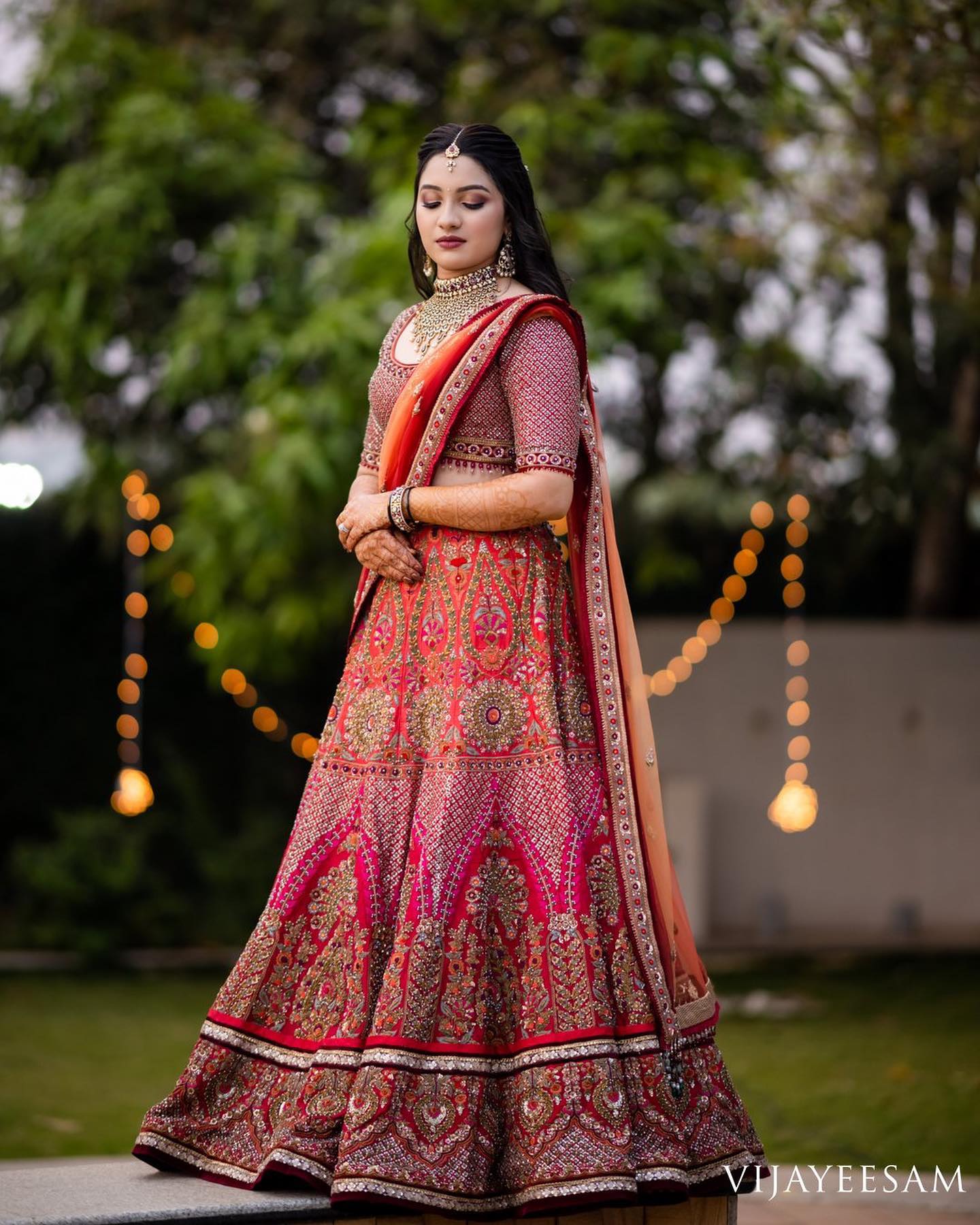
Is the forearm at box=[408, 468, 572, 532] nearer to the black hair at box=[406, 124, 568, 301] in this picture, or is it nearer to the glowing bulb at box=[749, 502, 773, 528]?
the black hair at box=[406, 124, 568, 301]

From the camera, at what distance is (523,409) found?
2619 mm

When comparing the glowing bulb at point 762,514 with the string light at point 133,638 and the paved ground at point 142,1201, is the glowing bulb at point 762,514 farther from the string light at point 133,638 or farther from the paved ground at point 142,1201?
the paved ground at point 142,1201

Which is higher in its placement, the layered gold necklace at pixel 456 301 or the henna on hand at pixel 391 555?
the layered gold necklace at pixel 456 301

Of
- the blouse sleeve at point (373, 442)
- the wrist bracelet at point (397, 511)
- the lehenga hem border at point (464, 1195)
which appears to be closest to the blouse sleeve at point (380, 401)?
the blouse sleeve at point (373, 442)

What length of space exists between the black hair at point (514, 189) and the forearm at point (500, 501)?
0.35 meters

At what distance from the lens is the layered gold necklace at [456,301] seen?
2.71m

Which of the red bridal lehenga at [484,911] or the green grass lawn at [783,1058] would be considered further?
the green grass lawn at [783,1058]

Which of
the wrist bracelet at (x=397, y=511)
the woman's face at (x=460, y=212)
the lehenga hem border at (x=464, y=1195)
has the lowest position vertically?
the lehenga hem border at (x=464, y=1195)

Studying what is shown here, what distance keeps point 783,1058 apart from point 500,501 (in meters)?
3.81

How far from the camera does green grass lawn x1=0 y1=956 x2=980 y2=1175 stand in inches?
183

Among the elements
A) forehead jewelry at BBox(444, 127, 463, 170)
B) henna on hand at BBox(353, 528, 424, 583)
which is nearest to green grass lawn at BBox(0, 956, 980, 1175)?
henna on hand at BBox(353, 528, 424, 583)

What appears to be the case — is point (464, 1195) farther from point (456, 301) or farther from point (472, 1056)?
point (456, 301)

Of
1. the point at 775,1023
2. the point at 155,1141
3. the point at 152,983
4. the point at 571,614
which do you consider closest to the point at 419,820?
the point at 571,614

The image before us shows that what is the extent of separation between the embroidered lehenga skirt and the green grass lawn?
82.3 inches
